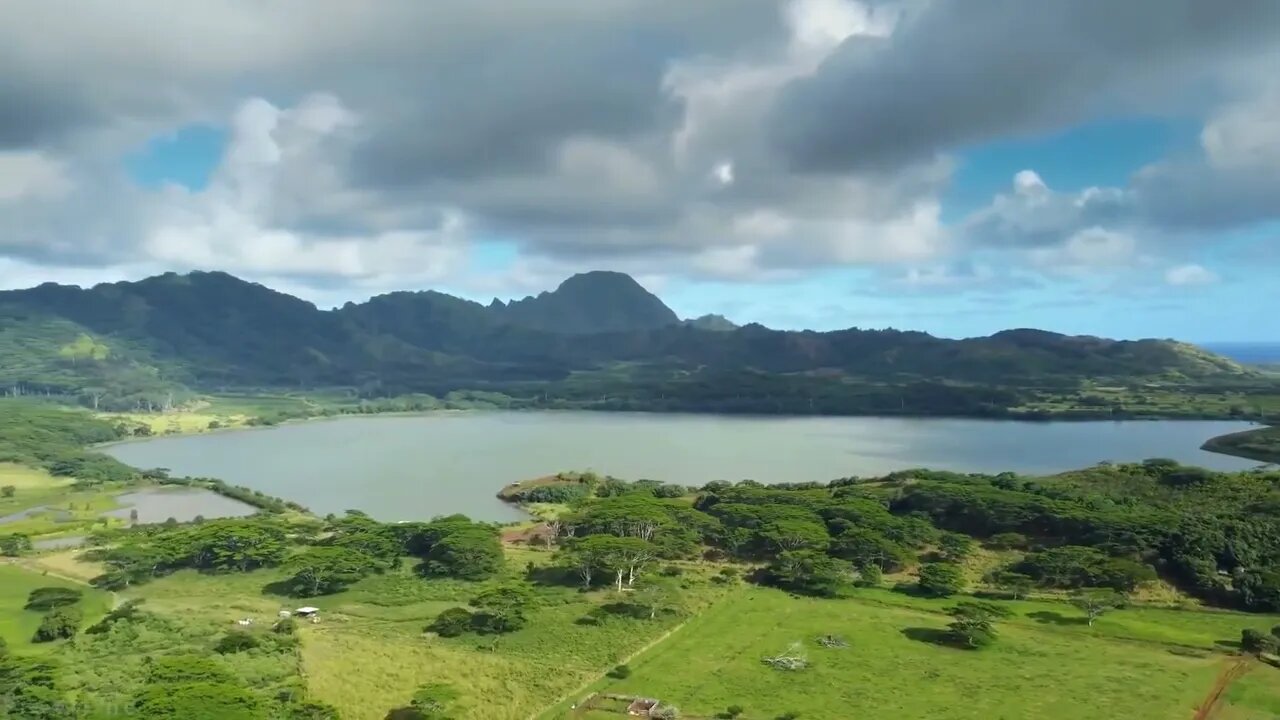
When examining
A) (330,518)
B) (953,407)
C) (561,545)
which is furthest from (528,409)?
(561,545)

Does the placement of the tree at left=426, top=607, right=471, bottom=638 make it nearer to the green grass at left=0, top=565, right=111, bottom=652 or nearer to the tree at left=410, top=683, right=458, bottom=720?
the tree at left=410, top=683, right=458, bottom=720

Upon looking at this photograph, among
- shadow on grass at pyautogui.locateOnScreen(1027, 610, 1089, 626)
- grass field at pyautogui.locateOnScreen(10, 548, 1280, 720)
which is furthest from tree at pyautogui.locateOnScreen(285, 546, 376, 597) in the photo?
shadow on grass at pyautogui.locateOnScreen(1027, 610, 1089, 626)

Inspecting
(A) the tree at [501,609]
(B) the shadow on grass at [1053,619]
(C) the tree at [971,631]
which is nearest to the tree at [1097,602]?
(B) the shadow on grass at [1053,619]

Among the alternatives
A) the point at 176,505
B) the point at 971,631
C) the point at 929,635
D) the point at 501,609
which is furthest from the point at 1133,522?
the point at 176,505

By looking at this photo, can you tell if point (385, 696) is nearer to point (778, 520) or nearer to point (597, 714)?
point (597, 714)

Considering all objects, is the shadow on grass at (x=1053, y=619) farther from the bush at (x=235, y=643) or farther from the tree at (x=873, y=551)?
A: the bush at (x=235, y=643)

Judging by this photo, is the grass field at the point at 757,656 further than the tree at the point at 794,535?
No

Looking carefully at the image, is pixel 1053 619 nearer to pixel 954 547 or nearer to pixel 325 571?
pixel 954 547
